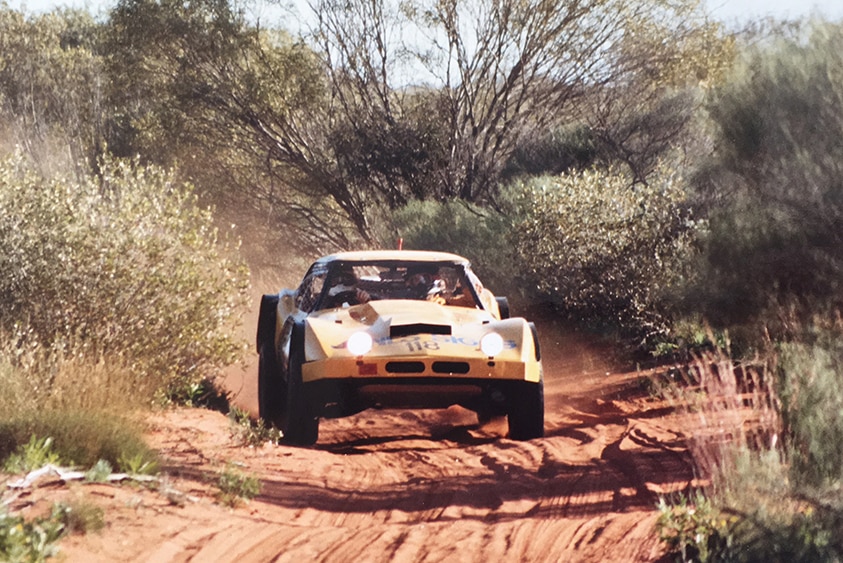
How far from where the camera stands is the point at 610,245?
15.5 m

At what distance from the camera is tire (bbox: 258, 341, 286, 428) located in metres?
10.4

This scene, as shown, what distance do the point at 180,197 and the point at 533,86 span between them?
14.7 m

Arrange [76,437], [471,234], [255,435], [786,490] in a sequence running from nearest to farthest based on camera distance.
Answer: [786,490] → [76,437] → [255,435] → [471,234]

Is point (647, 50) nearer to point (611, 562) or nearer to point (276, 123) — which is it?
point (276, 123)

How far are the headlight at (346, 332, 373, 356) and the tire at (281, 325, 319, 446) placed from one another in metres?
0.41

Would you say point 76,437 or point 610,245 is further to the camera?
point 610,245

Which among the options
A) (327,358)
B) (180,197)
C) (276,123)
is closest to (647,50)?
(276,123)

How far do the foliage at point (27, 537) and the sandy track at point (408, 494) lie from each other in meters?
0.11

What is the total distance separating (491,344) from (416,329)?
1.88 feet

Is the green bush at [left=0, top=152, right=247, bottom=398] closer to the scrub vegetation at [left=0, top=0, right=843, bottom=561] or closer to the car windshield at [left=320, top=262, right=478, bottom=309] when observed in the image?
the scrub vegetation at [left=0, top=0, right=843, bottom=561]

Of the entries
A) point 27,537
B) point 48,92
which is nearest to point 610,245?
point 27,537

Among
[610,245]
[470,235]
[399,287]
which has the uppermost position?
[470,235]

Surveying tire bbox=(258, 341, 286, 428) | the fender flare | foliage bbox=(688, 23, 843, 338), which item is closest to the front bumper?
tire bbox=(258, 341, 286, 428)

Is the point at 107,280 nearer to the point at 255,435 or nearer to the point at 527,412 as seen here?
the point at 255,435
